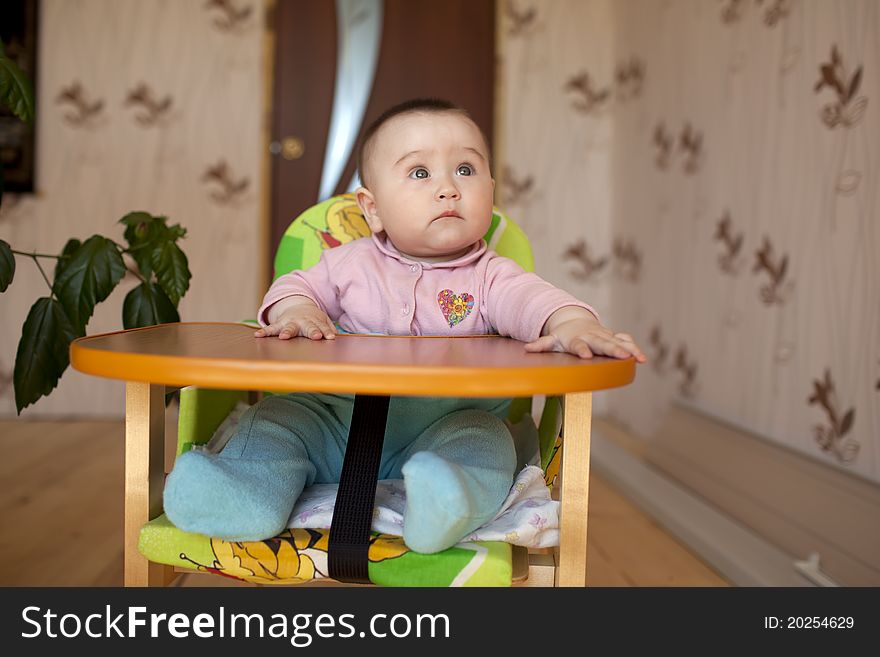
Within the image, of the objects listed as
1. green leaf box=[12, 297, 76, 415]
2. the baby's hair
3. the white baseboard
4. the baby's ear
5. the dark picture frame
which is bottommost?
the white baseboard

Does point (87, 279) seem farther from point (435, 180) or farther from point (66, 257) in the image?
point (435, 180)

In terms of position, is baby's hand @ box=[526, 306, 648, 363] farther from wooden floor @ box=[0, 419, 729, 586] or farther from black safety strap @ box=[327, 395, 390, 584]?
wooden floor @ box=[0, 419, 729, 586]

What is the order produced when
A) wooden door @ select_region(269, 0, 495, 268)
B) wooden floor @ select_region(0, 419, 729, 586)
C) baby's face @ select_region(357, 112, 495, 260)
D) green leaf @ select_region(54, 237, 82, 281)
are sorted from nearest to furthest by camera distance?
baby's face @ select_region(357, 112, 495, 260) < green leaf @ select_region(54, 237, 82, 281) < wooden floor @ select_region(0, 419, 729, 586) < wooden door @ select_region(269, 0, 495, 268)

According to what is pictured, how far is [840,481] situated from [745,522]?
36cm

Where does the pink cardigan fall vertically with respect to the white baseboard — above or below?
above

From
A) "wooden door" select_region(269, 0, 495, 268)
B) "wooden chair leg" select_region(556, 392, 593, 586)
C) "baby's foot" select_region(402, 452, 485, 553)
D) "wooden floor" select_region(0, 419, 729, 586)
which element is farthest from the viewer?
"wooden door" select_region(269, 0, 495, 268)

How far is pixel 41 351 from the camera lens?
1.20 meters

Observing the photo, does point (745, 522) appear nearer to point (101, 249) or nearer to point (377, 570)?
point (377, 570)

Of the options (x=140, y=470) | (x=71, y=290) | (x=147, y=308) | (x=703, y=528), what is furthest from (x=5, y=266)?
(x=703, y=528)

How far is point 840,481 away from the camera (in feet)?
5.49

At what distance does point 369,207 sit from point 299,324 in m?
0.32

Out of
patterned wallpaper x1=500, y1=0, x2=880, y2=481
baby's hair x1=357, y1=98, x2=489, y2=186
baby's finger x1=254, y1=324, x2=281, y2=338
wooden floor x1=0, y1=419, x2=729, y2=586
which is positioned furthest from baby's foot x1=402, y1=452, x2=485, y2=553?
patterned wallpaper x1=500, y1=0, x2=880, y2=481

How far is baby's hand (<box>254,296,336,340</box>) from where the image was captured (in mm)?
894

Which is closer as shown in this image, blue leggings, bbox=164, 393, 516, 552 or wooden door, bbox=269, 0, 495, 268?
blue leggings, bbox=164, 393, 516, 552
